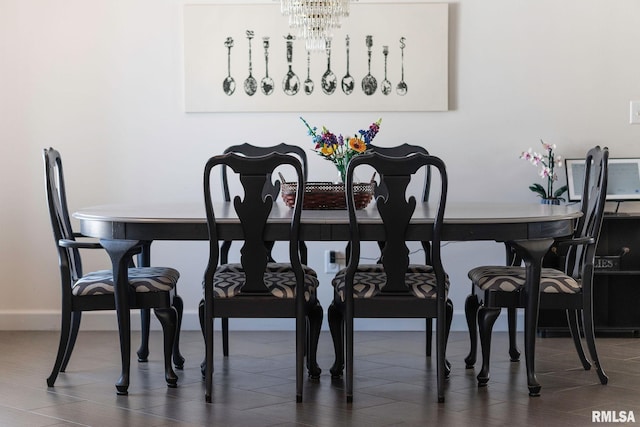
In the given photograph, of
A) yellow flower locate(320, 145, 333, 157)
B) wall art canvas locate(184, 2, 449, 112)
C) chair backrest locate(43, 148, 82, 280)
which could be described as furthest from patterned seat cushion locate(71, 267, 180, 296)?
wall art canvas locate(184, 2, 449, 112)

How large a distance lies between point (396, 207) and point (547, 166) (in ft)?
6.03

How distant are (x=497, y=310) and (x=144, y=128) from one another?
237cm

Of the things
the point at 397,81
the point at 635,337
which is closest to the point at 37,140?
the point at 397,81

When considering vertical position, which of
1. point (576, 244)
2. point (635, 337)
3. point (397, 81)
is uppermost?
point (397, 81)

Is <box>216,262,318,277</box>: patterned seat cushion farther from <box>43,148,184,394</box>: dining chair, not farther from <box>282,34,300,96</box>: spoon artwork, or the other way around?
<box>282,34,300,96</box>: spoon artwork

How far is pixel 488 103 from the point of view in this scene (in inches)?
200

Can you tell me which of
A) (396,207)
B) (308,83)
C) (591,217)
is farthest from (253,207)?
(308,83)

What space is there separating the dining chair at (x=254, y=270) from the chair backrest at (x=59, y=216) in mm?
656

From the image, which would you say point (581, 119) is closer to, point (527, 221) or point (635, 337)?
point (635, 337)

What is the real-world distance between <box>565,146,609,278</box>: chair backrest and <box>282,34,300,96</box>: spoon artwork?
5.79 feet

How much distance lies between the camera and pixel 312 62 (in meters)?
5.05

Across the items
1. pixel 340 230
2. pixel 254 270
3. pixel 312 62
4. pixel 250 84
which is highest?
pixel 312 62

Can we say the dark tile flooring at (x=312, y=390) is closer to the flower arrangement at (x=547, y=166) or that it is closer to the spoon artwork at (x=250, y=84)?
the flower arrangement at (x=547, y=166)

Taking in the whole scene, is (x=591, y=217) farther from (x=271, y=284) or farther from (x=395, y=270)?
(x=271, y=284)
